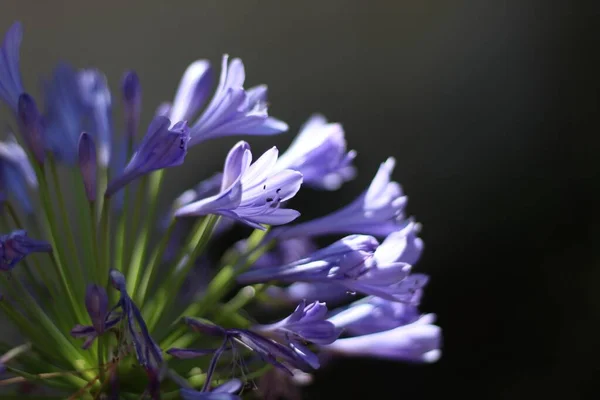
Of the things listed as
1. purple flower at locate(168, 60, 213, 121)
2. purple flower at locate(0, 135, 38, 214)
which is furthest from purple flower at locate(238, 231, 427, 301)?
purple flower at locate(0, 135, 38, 214)

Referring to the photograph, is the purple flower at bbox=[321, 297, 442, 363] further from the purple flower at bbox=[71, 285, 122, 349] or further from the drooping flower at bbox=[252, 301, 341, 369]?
the purple flower at bbox=[71, 285, 122, 349]

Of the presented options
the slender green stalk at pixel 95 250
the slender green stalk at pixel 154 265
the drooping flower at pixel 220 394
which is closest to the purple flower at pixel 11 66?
the slender green stalk at pixel 95 250

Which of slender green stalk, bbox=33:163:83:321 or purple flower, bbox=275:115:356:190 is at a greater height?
purple flower, bbox=275:115:356:190

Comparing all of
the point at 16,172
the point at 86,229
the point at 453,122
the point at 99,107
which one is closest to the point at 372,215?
the point at 86,229

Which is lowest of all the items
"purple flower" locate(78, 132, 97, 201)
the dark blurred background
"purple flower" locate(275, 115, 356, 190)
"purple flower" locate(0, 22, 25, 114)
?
the dark blurred background

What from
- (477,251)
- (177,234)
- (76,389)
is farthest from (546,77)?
(76,389)

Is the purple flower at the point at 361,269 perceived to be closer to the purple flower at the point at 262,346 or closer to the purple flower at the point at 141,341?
the purple flower at the point at 262,346
